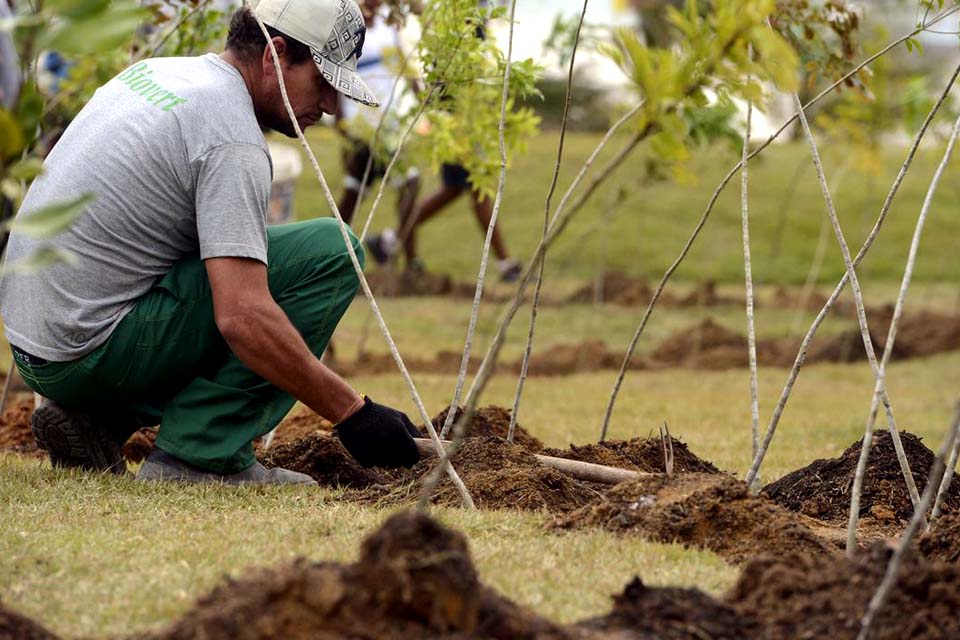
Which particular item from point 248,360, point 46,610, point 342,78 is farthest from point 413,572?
point 342,78

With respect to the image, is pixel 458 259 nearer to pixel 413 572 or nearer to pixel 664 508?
pixel 664 508

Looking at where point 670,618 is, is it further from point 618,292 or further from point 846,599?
point 618,292

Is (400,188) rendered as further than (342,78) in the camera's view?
Yes

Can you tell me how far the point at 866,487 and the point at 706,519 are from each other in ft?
3.56

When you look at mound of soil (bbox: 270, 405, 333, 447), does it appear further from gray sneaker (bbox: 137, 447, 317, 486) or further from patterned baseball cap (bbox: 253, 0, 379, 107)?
patterned baseball cap (bbox: 253, 0, 379, 107)

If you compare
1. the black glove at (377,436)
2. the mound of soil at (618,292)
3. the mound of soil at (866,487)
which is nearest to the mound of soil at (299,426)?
the black glove at (377,436)

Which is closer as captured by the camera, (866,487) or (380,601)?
(380,601)

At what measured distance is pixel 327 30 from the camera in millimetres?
3934

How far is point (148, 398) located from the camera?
13.7ft

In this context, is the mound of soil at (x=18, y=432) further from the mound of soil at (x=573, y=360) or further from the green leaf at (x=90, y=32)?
the mound of soil at (x=573, y=360)

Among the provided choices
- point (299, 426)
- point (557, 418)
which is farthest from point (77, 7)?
point (557, 418)

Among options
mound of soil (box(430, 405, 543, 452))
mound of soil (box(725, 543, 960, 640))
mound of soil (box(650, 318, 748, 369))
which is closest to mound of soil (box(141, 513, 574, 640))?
mound of soil (box(725, 543, 960, 640))

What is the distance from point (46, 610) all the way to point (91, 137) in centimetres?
181

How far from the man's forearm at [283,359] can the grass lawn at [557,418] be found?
0.31 meters
